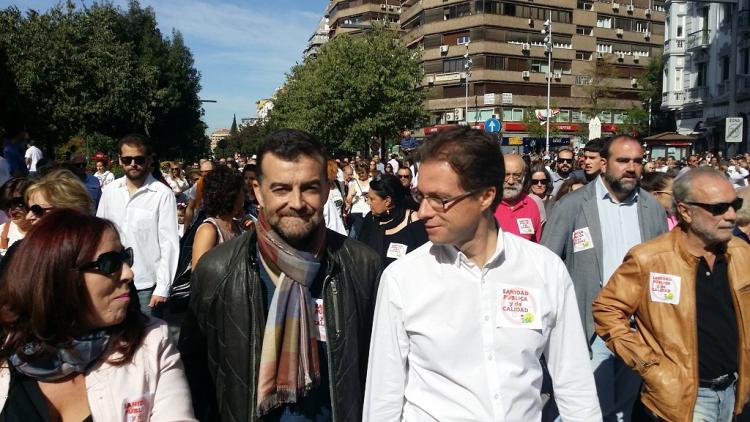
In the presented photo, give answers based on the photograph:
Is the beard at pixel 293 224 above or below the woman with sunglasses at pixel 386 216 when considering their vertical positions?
above

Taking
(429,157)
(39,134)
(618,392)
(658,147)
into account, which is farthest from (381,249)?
(658,147)

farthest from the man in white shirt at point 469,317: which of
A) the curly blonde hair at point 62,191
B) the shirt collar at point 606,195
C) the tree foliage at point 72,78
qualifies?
the tree foliage at point 72,78

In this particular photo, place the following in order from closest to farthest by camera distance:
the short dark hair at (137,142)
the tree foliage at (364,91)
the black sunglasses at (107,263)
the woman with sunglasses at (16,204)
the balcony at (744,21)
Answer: the black sunglasses at (107,263) → the woman with sunglasses at (16,204) → the short dark hair at (137,142) → the tree foliage at (364,91) → the balcony at (744,21)

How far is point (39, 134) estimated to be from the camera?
93.9 ft

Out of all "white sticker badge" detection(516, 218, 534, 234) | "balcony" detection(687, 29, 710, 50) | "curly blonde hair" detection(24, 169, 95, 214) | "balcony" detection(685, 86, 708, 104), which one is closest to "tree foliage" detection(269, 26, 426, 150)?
"balcony" detection(685, 86, 708, 104)

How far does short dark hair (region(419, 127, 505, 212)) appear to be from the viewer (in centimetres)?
250

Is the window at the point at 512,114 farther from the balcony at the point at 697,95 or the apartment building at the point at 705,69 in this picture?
the balcony at the point at 697,95

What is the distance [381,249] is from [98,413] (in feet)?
13.6

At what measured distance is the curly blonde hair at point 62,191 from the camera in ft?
13.5

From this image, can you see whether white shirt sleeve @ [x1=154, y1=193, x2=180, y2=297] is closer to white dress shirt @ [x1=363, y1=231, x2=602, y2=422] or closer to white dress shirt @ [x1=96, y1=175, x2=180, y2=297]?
white dress shirt @ [x1=96, y1=175, x2=180, y2=297]

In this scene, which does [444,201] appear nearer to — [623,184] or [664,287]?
[664,287]

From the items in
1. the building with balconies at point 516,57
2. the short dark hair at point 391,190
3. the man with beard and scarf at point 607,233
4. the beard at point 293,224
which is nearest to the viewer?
the beard at point 293,224

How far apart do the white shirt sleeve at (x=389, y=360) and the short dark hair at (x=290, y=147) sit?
28.6 inches

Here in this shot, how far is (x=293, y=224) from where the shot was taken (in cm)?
285
